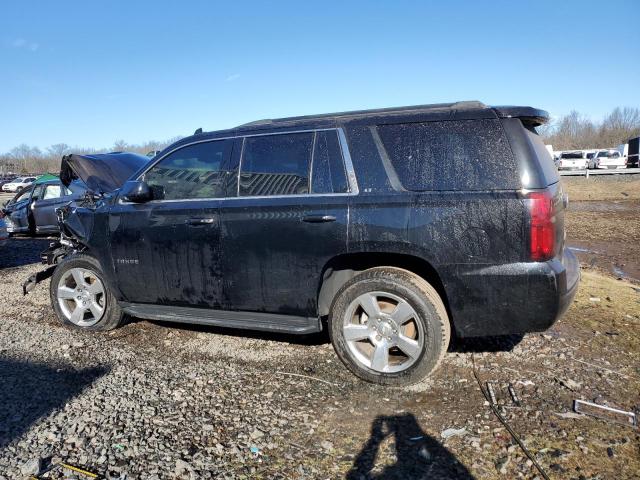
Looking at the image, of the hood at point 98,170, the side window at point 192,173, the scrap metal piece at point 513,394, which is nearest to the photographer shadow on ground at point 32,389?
the side window at point 192,173

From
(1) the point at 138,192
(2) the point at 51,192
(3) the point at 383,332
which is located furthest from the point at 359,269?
(2) the point at 51,192

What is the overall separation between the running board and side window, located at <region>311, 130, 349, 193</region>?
1.05 meters

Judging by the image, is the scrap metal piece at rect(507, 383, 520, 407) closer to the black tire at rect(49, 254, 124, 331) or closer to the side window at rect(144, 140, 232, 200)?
the side window at rect(144, 140, 232, 200)

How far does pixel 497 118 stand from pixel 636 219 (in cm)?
1354

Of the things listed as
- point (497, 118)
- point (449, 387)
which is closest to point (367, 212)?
point (497, 118)

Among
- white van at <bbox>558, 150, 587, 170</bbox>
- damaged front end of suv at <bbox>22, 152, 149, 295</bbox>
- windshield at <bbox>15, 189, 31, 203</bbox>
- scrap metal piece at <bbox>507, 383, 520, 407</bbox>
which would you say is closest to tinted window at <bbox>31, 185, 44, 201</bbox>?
windshield at <bbox>15, 189, 31, 203</bbox>

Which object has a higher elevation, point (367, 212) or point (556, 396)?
point (367, 212)

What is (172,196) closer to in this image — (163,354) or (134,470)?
(163,354)

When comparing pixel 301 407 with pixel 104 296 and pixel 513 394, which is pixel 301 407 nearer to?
pixel 513 394

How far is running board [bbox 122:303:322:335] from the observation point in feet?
12.6

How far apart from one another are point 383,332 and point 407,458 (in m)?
1.03

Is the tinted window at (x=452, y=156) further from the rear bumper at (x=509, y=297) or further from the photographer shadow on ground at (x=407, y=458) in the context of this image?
the photographer shadow on ground at (x=407, y=458)

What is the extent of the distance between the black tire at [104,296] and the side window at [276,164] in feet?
6.14

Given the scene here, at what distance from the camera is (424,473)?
2.56m
